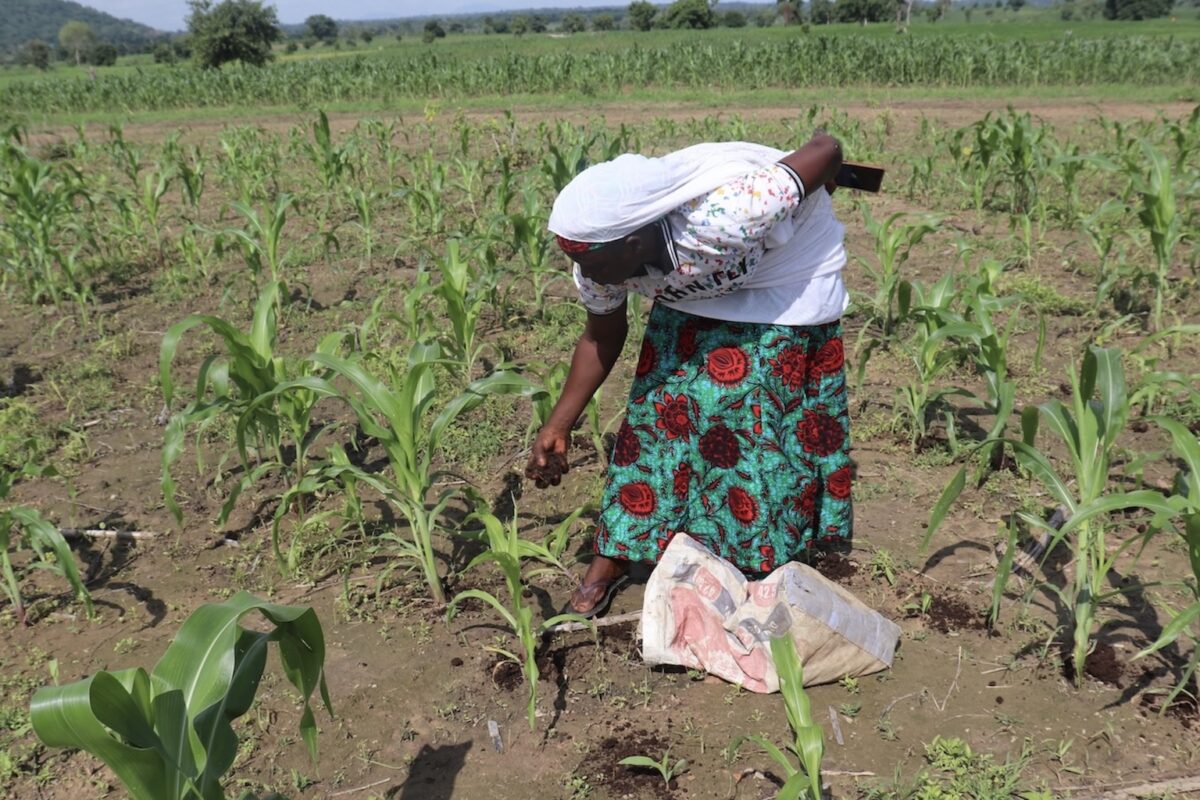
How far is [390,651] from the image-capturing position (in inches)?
95.8

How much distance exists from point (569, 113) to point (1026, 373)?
10.7m

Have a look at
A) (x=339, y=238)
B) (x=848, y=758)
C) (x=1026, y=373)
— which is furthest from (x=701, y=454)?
(x=339, y=238)

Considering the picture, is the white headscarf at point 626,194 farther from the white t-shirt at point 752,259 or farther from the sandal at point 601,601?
the sandal at point 601,601

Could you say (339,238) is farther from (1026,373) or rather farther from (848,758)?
(848,758)

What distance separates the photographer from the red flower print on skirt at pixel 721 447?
2328 millimetres

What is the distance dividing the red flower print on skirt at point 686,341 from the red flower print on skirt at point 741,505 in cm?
40

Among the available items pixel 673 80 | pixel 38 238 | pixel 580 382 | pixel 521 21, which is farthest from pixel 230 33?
pixel 521 21

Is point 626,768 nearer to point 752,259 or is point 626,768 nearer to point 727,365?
point 727,365

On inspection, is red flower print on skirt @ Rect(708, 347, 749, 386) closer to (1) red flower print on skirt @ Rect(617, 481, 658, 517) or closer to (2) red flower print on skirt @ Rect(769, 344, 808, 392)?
(2) red flower print on skirt @ Rect(769, 344, 808, 392)

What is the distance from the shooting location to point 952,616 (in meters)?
2.45

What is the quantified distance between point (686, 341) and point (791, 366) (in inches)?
11.6

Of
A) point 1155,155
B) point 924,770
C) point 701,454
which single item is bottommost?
point 924,770

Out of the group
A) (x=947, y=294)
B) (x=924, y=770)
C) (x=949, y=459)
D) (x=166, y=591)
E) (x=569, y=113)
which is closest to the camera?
(x=924, y=770)

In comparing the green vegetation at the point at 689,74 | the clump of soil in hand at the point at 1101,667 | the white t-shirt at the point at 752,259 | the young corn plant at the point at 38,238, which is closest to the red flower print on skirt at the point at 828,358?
the white t-shirt at the point at 752,259
